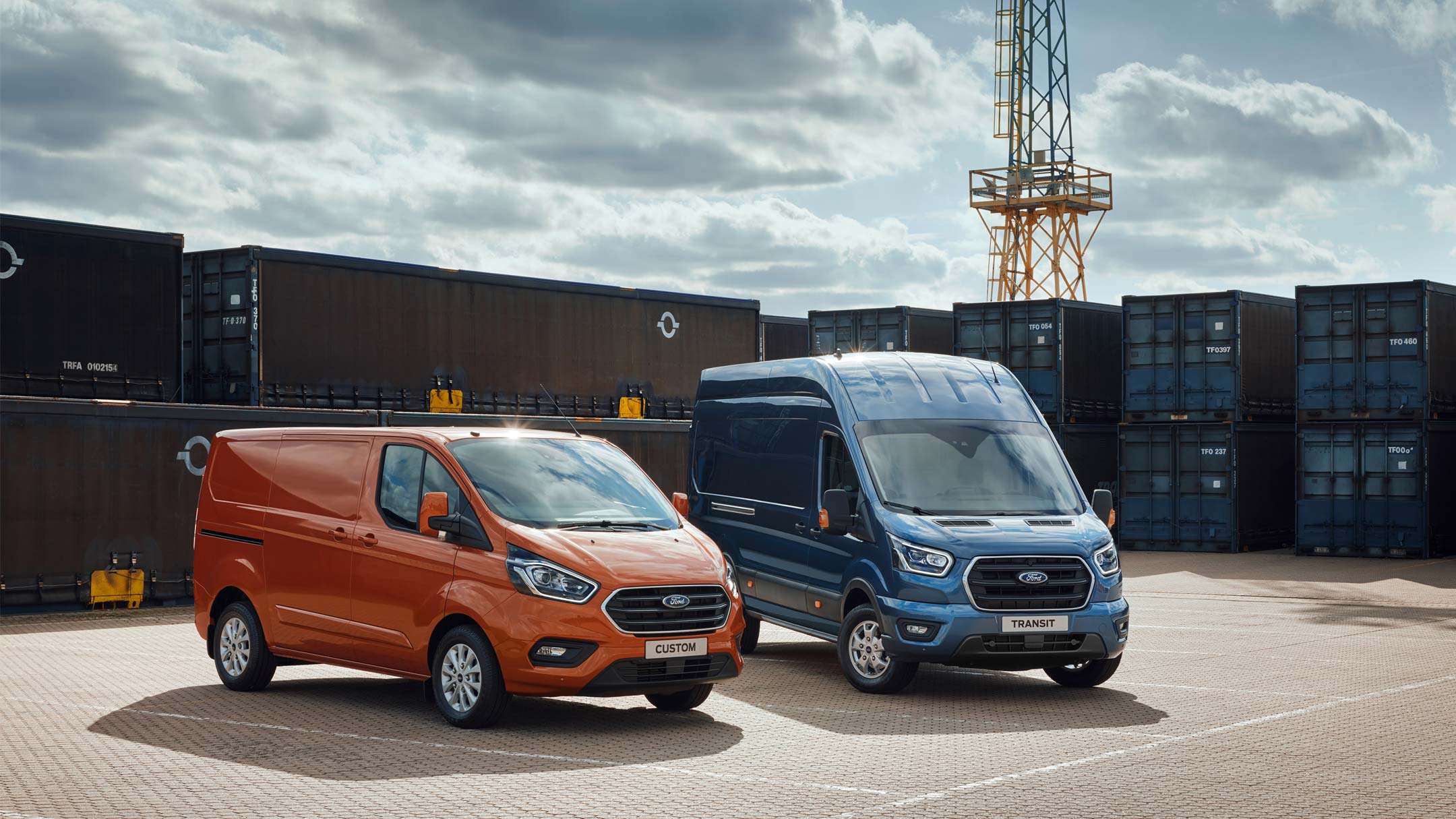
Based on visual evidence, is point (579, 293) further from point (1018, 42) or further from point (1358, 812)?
point (1018, 42)

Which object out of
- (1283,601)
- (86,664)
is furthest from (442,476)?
(1283,601)

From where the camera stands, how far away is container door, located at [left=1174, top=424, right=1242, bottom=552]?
1173 inches

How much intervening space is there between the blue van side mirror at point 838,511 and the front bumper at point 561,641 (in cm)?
268

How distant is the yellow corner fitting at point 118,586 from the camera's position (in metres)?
18.1

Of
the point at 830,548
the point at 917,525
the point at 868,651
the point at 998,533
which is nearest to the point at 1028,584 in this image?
the point at 998,533

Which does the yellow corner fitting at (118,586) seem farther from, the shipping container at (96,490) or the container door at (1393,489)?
the container door at (1393,489)

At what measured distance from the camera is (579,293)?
29266mm

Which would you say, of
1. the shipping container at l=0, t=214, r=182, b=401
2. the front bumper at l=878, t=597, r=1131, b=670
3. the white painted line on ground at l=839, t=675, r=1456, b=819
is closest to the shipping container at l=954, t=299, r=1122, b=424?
the shipping container at l=0, t=214, r=182, b=401

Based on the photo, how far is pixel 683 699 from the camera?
1039 cm

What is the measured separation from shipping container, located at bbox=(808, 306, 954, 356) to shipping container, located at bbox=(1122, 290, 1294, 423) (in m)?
4.58

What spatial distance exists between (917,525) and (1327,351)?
20.2 meters

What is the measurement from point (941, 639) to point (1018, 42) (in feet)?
160

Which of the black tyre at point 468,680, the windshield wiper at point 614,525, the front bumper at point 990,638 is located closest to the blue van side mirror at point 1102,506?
the front bumper at point 990,638

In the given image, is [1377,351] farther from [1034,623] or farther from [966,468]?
[1034,623]
